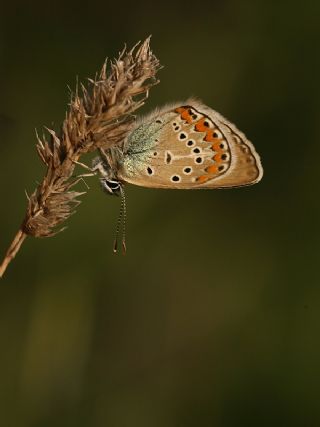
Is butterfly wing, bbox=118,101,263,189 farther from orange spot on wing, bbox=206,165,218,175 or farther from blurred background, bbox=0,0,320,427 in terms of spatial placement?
blurred background, bbox=0,0,320,427

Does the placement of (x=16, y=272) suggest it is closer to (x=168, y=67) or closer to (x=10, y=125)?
(x=10, y=125)


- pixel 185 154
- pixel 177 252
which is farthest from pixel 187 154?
pixel 177 252

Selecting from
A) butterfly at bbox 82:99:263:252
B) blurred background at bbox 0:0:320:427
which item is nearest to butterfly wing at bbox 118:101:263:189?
butterfly at bbox 82:99:263:252

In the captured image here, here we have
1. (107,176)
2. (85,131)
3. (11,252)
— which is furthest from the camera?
(107,176)

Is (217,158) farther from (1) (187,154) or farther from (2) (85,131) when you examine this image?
(2) (85,131)

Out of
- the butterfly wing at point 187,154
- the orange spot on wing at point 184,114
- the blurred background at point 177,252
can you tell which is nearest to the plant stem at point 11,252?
the butterfly wing at point 187,154

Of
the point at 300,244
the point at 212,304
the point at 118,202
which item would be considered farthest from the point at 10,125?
the point at 300,244

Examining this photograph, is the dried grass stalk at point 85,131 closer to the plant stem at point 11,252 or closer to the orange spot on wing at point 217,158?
the plant stem at point 11,252
